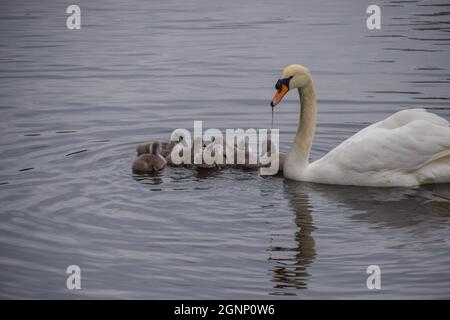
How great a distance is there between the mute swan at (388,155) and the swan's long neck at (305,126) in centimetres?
10

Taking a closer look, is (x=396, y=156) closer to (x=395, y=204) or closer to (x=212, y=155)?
(x=395, y=204)

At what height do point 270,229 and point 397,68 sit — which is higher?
point 397,68

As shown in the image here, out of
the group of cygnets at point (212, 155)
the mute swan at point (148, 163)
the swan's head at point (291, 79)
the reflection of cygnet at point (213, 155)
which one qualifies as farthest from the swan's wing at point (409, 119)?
the mute swan at point (148, 163)

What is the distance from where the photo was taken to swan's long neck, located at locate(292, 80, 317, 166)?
39.0ft

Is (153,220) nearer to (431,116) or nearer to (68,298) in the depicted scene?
(68,298)

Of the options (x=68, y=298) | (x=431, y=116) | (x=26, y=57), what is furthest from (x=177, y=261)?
(x=26, y=57)

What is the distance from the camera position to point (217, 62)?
20.2 metres

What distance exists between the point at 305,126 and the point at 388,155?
1.30 meters

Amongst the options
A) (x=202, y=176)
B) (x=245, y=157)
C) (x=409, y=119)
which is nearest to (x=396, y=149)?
(x=409, y=119)

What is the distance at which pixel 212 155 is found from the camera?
1220cm

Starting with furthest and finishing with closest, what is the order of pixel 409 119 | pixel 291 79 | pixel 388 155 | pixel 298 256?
pixel 291 79
pixel 409 119
pixel 388 155
pixel 298 256

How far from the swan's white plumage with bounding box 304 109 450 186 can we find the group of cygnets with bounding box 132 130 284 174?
1.02 meters

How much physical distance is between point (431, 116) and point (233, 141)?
2579mm

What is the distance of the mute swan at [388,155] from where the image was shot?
11.2 metres
